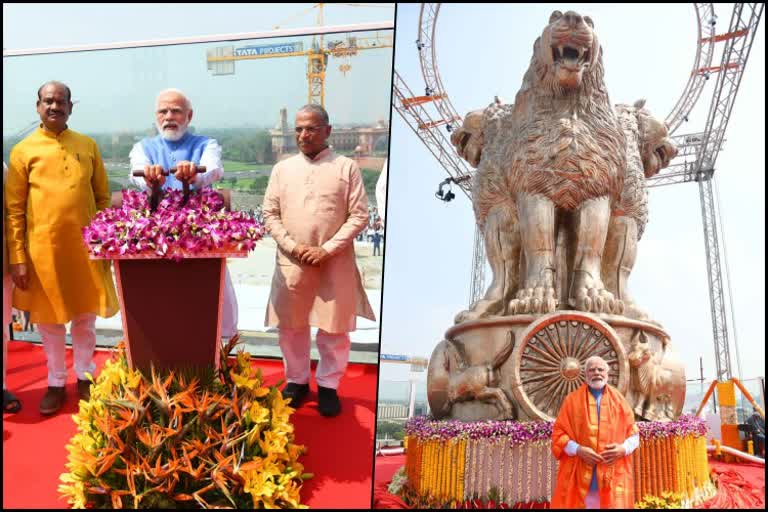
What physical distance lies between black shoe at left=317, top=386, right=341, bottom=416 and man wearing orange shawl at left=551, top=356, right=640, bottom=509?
1325mm

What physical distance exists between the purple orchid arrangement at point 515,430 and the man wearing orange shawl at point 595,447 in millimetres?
798

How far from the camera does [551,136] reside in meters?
4.95

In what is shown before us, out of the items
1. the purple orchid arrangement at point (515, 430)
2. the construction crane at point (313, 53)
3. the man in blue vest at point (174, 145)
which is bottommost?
the purple orchid arrangement at point (515, 430)

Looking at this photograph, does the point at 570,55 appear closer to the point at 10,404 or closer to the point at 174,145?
the point at 174,145

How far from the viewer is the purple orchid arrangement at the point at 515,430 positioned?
13.8ft

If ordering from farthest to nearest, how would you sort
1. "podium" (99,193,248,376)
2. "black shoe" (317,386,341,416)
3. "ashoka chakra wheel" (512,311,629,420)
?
"ashoka chakra wheel" (512,311,629,420), "black shoe" (317,386,341,416), "podium" (99,193,248,376)

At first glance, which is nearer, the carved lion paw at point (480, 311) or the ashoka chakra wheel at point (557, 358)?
the ashoka chakra wheel at point (557, 358)

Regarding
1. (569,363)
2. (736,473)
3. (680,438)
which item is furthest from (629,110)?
(736,473)

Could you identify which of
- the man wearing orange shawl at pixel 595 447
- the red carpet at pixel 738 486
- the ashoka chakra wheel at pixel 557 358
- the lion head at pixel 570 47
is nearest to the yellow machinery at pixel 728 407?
the red carpet at pixel 738 486

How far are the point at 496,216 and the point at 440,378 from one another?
1.42 metres

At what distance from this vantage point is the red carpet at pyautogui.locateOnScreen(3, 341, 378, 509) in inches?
134

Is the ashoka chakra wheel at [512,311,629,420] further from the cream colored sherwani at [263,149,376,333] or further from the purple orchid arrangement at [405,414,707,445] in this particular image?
the cream colored sherwani at [263,149,376,333]

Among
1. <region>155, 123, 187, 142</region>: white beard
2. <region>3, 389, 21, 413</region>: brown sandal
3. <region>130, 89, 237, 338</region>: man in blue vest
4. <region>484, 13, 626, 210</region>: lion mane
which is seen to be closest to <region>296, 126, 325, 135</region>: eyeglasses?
<region>130, 89, 237, 338</region>: man in blue vest

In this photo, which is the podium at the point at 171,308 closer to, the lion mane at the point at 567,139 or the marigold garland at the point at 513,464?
the marigold garland at the point at 513,464
